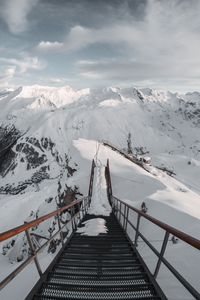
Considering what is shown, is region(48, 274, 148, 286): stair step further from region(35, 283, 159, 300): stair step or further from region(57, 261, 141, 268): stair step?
region(57, 261, 141, 268): stair step

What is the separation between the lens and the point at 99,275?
183 inches

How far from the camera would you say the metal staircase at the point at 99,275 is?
3.92 m

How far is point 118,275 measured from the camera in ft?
15.2

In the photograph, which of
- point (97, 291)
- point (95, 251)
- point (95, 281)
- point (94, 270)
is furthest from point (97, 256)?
point (97, 291)

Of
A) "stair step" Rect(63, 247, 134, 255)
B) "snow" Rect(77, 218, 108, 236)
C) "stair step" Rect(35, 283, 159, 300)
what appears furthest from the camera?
"snow" Rect(77, 218, 108, 236)

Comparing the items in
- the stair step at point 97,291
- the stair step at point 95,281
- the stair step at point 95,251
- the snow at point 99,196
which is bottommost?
the snow at point 99,196

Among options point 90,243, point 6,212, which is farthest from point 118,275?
point 6,212

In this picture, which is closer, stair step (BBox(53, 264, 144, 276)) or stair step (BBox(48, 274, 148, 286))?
stair step (BBox(48, 274, 148, 286))

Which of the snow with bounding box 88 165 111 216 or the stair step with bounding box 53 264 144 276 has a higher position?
the stair step with bounding box 53 264 144 276

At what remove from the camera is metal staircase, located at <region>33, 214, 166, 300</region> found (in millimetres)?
3922

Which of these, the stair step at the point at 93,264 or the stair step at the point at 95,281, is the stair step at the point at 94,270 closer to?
the stair step at the point at 93,264

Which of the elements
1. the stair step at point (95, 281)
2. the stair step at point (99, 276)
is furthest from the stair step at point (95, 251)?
the stair step at point (95, 281)

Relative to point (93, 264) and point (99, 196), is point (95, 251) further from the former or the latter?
point (99, 196)

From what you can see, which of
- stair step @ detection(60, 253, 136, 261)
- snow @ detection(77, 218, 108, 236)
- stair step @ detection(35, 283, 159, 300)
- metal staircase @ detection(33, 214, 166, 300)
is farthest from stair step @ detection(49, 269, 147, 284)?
snow @ detection(77, 218, 108, 236)
